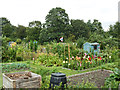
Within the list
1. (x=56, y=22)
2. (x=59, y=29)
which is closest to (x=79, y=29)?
(x=59, y=29)

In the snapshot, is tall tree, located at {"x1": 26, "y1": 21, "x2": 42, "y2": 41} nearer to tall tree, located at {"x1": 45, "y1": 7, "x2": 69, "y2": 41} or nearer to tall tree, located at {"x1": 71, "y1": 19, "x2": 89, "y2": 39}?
tall tree, located at {"x1": 45, "y1": 7, "x2": 69, "y2": 41}

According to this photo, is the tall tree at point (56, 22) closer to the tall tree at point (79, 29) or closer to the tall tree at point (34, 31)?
the tall tree at point (79, 29)

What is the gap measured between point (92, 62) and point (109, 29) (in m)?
19.8

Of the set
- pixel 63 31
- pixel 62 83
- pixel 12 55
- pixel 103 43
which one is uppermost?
pixel 63 31

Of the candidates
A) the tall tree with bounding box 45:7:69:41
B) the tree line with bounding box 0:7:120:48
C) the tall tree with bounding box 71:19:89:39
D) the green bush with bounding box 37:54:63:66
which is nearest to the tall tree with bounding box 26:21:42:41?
the tree line with bounding box 0:7:120:48

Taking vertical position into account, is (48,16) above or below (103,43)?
above

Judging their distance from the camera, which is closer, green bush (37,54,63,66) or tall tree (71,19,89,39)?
green bush (37,54,63,66)

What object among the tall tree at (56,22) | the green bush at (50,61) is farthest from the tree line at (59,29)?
the green bush at (50,61)

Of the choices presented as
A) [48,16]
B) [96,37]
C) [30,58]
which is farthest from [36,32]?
[30,58]

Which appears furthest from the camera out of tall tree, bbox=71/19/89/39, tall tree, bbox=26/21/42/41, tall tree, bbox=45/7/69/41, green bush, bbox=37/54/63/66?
tall tree, bbox=26/21/42/41

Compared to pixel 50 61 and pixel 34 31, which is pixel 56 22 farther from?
pixel 50 61

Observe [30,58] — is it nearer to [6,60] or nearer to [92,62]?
[6,60]

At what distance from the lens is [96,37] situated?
1616cm

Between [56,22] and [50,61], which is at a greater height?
[56,22]
